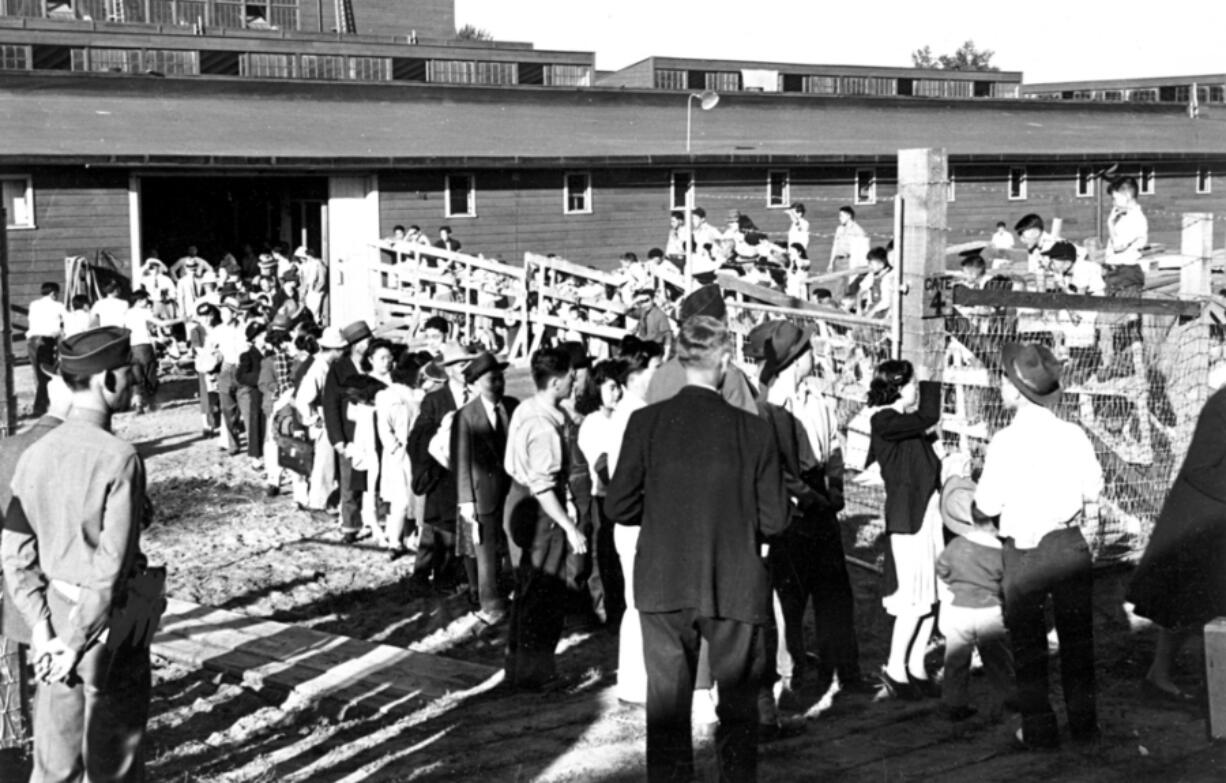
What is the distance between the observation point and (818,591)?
24.9 ft

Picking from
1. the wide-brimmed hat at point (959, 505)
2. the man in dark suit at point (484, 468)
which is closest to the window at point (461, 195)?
the man in dark suit at point (484, 468)

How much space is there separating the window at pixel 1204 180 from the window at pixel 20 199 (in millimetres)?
28843

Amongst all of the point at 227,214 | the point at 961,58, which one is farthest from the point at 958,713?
the point at 961,58

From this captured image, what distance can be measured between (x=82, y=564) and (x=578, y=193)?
1040 inches

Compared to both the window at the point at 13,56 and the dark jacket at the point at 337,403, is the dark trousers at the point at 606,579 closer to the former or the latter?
the dark jacket at the point at 337,403

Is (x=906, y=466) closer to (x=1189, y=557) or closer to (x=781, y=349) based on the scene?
(x=781, y=349)

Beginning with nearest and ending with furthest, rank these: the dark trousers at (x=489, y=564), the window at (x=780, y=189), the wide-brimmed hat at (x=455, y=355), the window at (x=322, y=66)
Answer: the dark trousers at (x=489, y=564), the wide-brimmed hat at (x=455, y=355), the window at (x=780, y=189), the window at (x=322, y=66)

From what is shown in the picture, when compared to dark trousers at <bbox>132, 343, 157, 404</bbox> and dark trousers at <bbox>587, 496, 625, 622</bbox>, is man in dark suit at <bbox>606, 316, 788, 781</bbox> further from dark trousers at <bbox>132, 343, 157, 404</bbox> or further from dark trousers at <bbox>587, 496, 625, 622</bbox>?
dark trousers at <bbox>132, 343, 157, 404</bbox>

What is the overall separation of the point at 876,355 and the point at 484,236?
59.6 ft

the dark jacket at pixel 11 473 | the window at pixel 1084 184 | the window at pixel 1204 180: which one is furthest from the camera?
the window at pixel 1204 180

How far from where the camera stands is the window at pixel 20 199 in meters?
25.5

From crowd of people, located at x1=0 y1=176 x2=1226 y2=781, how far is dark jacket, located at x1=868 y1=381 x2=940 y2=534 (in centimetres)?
1

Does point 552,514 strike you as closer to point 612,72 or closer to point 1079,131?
point 1079,131

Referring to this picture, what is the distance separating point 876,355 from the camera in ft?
40.7
